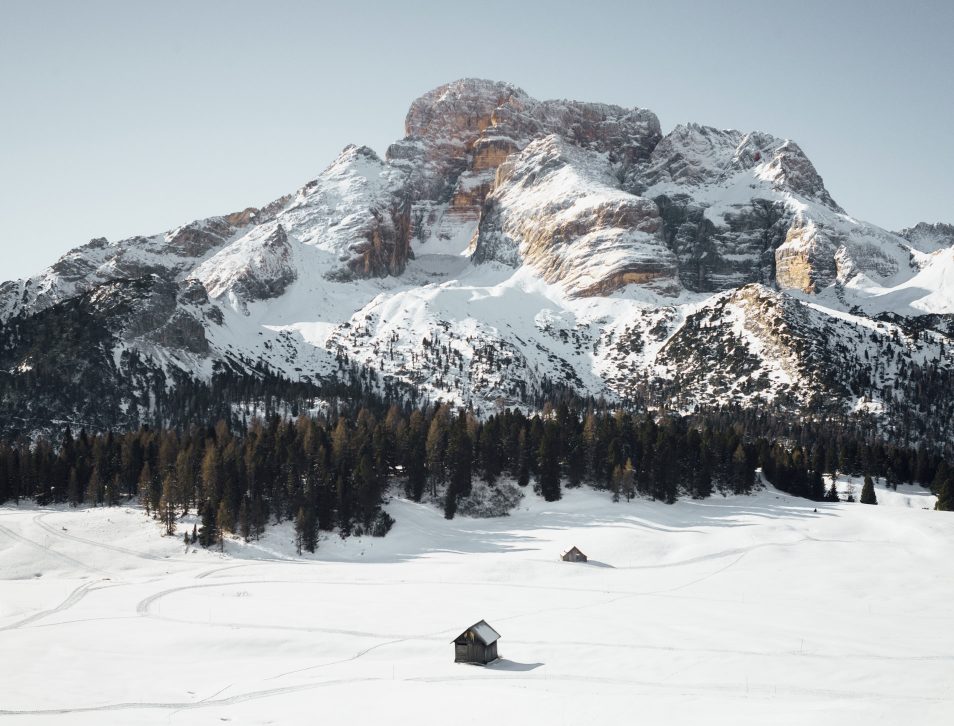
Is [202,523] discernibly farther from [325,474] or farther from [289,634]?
[289,634]

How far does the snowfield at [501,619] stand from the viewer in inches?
1735

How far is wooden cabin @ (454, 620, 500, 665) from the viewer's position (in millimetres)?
51781

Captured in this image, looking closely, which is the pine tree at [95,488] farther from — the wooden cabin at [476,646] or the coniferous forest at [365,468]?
the wooden cabin at [476,646]

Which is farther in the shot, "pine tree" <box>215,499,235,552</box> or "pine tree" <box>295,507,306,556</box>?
"pine tree" <box>215,499,235,552</box>

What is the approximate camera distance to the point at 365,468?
356ft

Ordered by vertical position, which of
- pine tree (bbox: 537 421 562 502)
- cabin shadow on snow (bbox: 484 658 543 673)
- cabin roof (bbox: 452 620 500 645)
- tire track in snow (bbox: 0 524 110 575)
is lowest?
tire track in snow (bbox: 0 524 110 575)

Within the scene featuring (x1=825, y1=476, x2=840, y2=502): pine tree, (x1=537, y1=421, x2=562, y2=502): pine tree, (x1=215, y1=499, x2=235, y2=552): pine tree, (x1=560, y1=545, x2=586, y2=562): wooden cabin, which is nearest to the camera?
(x1=560, y1=545, x2=586, y2=562): wooden cabin

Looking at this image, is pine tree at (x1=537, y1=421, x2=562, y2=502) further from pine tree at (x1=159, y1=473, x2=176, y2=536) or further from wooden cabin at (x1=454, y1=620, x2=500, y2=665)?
wooden cabin at (x1=454, y1=620, x2=500, y2=665)

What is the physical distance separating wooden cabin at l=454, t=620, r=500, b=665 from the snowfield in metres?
1.20

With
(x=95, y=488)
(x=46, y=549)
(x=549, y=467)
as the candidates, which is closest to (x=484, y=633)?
(x=46, y=549)

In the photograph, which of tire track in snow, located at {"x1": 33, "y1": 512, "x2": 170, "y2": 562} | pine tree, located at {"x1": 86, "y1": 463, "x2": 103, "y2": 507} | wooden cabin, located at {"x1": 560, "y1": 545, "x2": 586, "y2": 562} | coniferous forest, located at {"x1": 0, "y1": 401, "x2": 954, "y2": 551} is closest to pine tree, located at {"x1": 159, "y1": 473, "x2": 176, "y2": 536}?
coniferous forest, located at {"x1": 0, "y1": 401, "x2": 954, "y2": 551}

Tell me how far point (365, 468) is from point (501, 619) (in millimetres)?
47521

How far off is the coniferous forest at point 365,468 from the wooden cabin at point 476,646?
166 ft

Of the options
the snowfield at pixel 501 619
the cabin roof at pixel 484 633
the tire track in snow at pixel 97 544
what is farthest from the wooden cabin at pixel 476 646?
the tire track in snow at pixel 97 544
